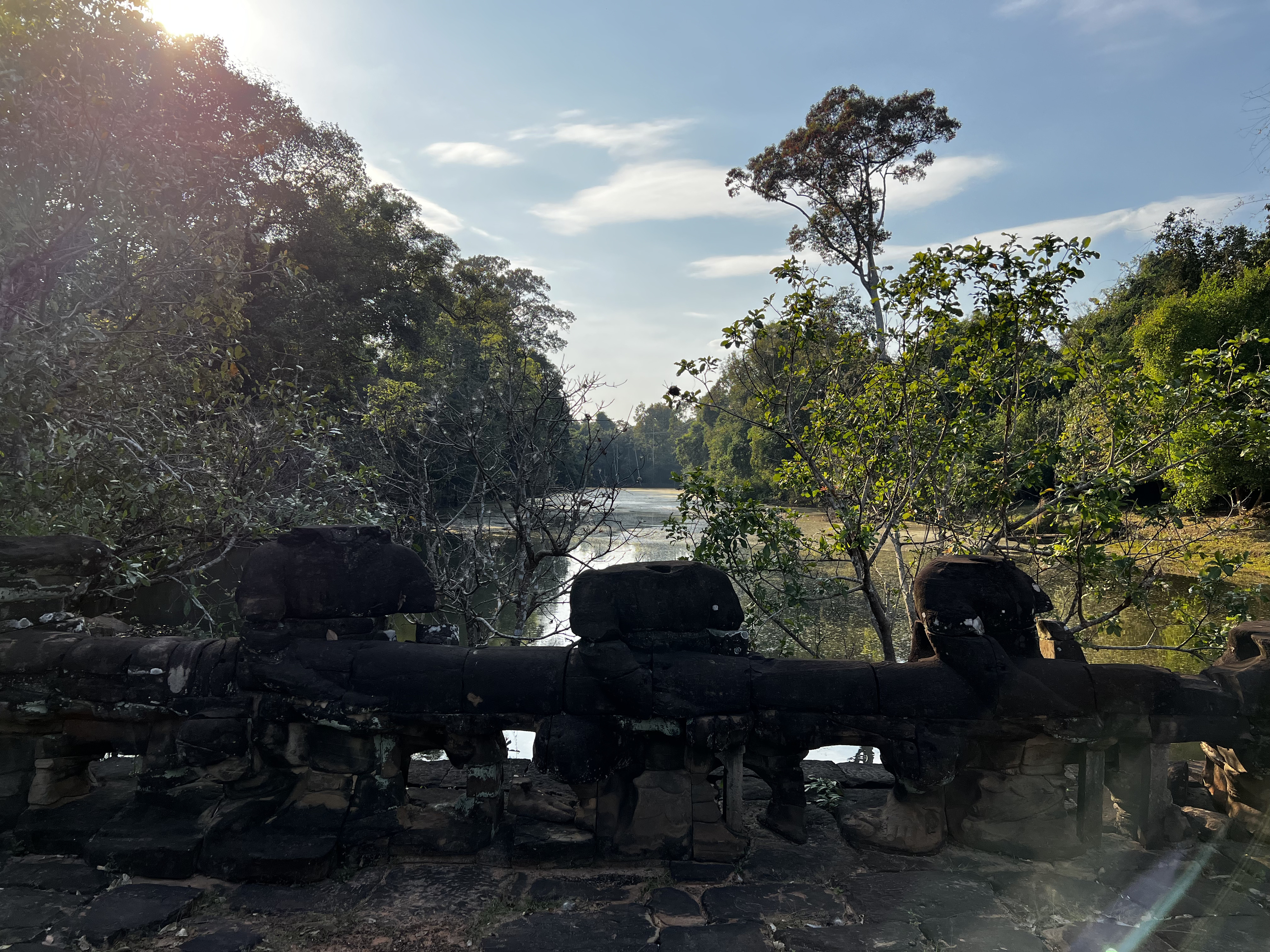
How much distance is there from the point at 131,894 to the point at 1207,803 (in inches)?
184

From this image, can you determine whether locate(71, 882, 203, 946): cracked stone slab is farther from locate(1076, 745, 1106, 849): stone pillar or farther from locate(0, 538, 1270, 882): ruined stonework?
locate(1076, 745, 1106, 849): stone pillar

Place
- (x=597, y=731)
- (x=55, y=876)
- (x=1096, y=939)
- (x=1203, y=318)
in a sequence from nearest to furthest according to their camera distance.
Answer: (x=1096, y=939) < (x=55, y=876) < (x=597, y=731) < (x=1203, y=318)

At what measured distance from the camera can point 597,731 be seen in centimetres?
312

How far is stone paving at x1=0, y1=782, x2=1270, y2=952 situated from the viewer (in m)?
2.62

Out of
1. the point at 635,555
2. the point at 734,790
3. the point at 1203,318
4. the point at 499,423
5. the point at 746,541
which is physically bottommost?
the point at 635,555

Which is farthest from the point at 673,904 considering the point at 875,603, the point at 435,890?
the point at 875,603

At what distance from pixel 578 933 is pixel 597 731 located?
73cm

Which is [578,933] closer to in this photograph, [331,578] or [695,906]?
[695,906]

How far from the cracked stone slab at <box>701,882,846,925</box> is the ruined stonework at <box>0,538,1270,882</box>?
19 cm

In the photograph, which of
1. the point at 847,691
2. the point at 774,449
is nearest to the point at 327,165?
the point at 774,449

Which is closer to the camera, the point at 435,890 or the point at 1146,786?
the point at 435,890

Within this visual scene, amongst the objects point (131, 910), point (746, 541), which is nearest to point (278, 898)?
point (131, 910)

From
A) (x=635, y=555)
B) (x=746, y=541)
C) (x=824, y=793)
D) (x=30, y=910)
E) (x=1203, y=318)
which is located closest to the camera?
(x=30, y=910)

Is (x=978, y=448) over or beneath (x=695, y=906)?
over
